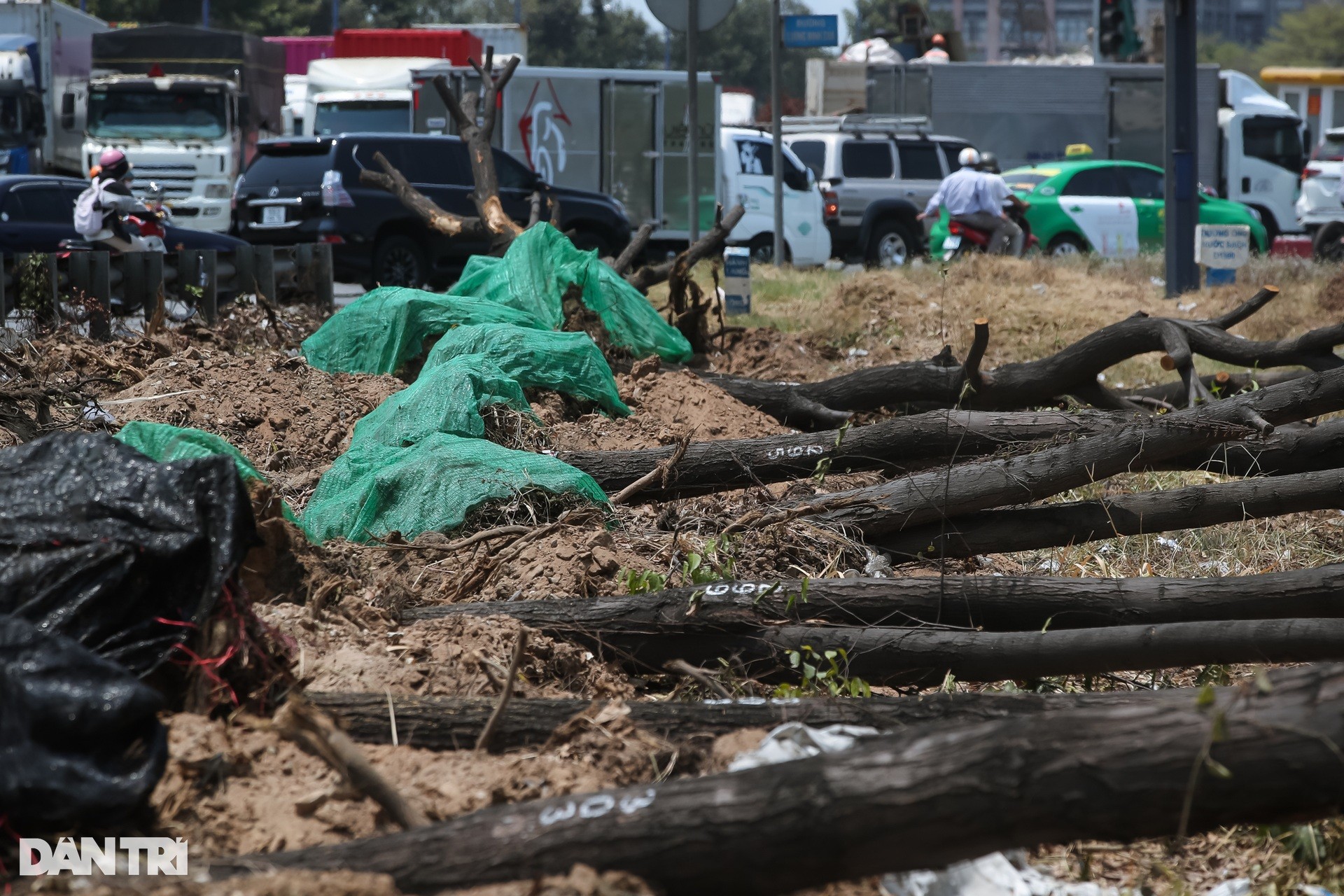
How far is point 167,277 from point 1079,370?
683 centimetres

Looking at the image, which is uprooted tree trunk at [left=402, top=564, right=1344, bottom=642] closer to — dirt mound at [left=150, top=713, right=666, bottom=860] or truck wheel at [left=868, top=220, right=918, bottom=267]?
dirt mound at [left=150, top=713, right=666, bottom=860]

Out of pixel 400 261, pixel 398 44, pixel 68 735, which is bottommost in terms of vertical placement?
pixel 68 735

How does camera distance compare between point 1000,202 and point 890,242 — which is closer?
point 1000,202

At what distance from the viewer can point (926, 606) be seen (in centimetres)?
403

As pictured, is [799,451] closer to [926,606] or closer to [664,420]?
[664,420]

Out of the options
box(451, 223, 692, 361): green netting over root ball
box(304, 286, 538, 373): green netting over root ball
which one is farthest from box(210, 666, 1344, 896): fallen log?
box(451, 223, 692, 361): green netting over root ball

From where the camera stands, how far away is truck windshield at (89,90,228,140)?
815 inches

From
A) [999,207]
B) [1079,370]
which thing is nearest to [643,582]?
[1079,370]

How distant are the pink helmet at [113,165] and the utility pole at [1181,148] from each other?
9.69 meters

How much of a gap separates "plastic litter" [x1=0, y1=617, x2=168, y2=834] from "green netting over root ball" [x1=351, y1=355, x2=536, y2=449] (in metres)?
3.09

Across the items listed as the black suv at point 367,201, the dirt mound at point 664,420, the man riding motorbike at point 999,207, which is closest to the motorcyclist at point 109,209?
the black suv at point 367,201

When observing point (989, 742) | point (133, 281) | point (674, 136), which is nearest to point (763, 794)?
point (989, 742)

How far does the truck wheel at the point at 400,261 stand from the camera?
1483 centimetres

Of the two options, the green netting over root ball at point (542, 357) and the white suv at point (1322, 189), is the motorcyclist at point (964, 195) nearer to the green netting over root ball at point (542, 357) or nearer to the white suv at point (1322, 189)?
the white suv at point (1322, 189)
